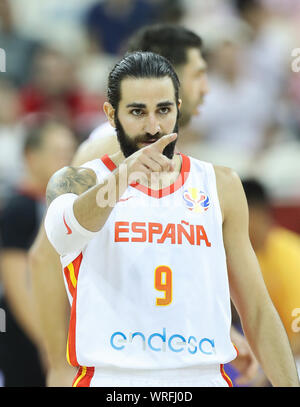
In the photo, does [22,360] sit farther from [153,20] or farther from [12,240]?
[153,20]

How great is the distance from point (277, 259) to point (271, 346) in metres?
2.93

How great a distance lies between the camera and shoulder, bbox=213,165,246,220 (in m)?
3.71

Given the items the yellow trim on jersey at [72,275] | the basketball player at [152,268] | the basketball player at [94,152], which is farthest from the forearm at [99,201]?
the basketball player at [94,152]

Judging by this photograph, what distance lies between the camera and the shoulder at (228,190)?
12.2 ft

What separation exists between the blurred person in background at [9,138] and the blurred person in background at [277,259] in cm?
247

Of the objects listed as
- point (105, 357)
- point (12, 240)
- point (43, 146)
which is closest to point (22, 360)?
point (12, 240)

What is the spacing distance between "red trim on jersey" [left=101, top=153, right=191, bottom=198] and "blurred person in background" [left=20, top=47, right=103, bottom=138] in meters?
5.68

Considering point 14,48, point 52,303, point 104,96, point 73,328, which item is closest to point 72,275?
point 73,328

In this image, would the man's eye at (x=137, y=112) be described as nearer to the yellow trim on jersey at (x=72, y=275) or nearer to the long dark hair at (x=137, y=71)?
the long dark hair at (x=137, y=71)


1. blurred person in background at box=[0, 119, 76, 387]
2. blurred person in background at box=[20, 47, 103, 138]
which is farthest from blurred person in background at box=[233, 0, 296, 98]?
blurred person in background at box=[0, 119, 76, 387]

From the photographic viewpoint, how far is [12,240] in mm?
6715

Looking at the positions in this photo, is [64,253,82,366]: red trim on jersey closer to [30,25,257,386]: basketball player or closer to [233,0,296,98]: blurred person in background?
[30,25,257,386]: basketball player

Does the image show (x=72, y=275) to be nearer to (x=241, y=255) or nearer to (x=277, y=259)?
(x=241, y=255)

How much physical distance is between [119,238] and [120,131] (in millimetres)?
483
